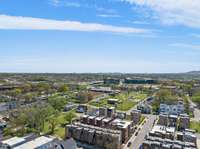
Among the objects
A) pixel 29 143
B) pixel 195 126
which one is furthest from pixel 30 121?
pixel 195 126

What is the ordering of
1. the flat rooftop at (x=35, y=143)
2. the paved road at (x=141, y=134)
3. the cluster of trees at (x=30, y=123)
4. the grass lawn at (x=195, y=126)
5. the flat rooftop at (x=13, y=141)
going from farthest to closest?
the grass lawn at (x=195, y=126)
the cluster of trees at (x=30, y=123)
the paved road at (x=141, y=134)
the flat rooftop at (x=13, y=141)
the flat rooftop at (x=35, y=143)

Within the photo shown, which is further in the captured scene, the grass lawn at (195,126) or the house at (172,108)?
the house at (172,108)

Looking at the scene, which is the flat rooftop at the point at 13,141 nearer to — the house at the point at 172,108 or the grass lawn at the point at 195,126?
the grass lawn at the point at 195,126

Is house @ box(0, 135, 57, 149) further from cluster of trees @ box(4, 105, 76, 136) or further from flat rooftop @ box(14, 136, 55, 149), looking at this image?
cluster of trees @ box(4, 105, 76, 136)

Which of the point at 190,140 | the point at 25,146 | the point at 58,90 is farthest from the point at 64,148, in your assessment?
the point at 58,90

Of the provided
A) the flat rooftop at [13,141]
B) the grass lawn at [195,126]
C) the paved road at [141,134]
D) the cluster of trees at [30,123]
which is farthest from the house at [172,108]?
the flat rooftop at [13,141]

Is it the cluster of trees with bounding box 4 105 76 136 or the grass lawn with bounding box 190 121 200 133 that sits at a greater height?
the cluster of trees with bounding box 4 105 76 136

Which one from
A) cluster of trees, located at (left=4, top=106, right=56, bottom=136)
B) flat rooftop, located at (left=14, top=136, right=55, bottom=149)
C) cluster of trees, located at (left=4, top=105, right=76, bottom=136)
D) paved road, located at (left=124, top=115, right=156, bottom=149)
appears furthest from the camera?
cluster of trees, located at (left=4, top=106, right=56, bottom=136)

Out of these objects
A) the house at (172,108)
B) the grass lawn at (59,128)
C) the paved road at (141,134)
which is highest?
the house at (172,108)

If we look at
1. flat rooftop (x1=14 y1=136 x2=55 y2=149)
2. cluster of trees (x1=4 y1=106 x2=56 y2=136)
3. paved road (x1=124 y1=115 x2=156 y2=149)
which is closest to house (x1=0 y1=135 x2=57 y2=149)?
flat rooftop (x1=14 y1=136 x2=55 y2=149)

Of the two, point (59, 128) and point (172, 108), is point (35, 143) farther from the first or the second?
point (172, 108)

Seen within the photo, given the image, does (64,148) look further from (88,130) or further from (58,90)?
(58,90)
